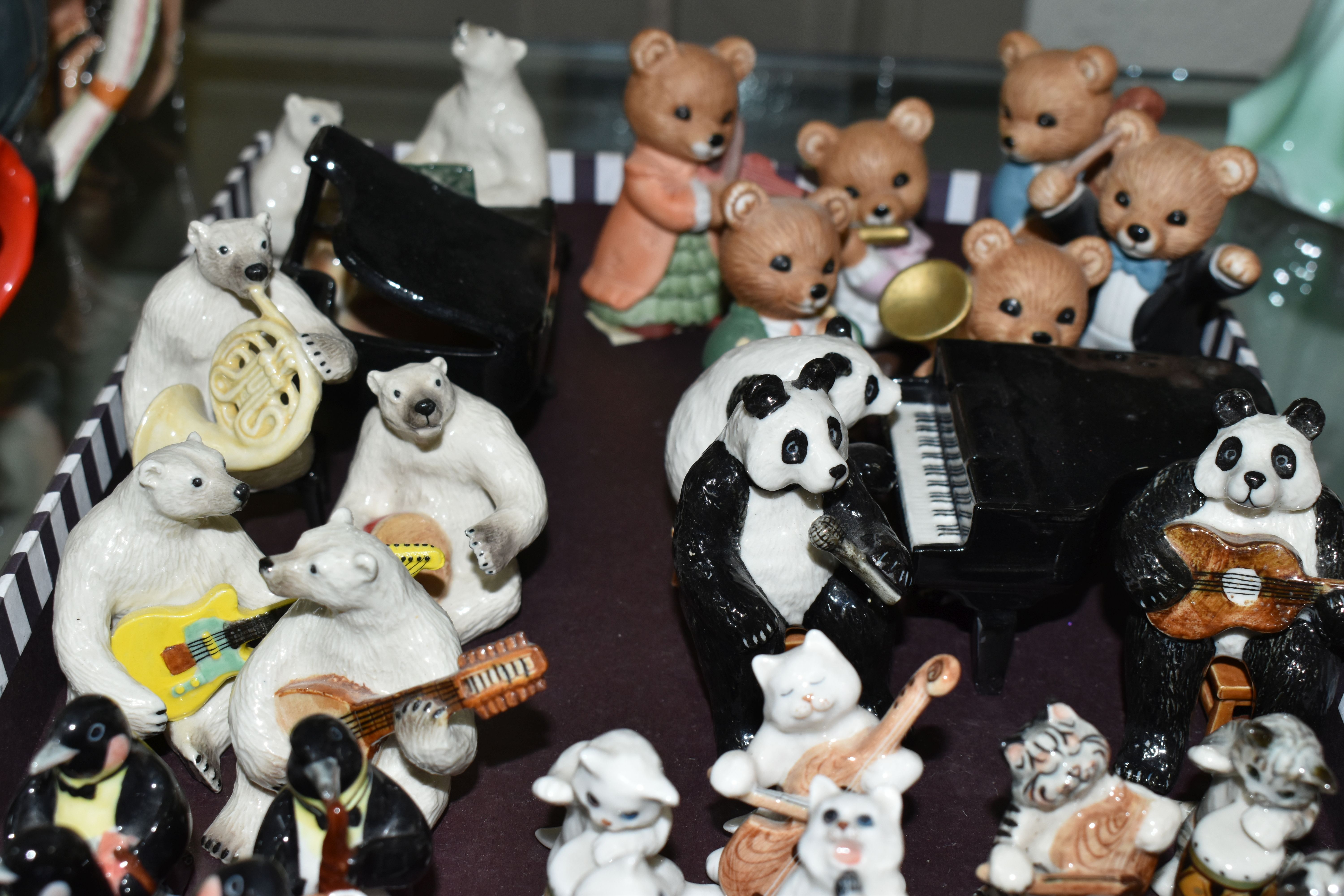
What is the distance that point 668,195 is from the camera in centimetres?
328

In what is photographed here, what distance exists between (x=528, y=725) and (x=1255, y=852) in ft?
4.07

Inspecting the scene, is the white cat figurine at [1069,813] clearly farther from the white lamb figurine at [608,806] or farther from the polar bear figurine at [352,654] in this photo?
the polar bear figurine at [352,654]

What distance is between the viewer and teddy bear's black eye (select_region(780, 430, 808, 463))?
2.04m

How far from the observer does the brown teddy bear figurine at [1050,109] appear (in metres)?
3.24

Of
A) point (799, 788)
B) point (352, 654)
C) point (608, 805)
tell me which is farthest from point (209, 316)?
point (799, 788)

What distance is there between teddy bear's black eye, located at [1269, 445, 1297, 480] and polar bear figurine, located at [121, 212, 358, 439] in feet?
5.28

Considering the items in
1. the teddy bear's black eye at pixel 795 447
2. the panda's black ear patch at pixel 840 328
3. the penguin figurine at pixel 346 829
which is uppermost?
the teddy bear's black eye at pixel 795 447

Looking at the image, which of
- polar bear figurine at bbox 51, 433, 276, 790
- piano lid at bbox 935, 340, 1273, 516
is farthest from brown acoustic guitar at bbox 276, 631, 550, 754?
piano lid at bbox 935, 340, 1273, 516

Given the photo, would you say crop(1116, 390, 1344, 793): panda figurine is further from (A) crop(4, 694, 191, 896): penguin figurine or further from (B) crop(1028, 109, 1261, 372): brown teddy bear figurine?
(A) crop(4, 694, 191, 896): penguin figurine

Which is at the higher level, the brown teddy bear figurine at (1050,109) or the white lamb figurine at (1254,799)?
the brown teddy bear figurine at (1050,109)

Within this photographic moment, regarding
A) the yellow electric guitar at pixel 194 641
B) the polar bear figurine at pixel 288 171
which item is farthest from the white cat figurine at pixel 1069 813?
the polar bear figurine at pixel 288 171

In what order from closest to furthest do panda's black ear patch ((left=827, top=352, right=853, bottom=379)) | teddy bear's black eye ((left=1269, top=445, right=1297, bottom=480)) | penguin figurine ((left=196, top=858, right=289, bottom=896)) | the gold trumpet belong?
penguin figurine ((left=196, top=858, right=289, bottom=896))
teddy bear's black eye ((left=1269, top=445, right=1297, bottom=480))
panda's black ear patch ((left=827, top=352, right=853, bottom=379))
the gold trumpet

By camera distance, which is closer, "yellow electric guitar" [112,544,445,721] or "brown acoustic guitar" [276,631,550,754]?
"brown acoustic guitar" [276,631,550,754]

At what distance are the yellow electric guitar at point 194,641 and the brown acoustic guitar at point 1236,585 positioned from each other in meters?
1.28
